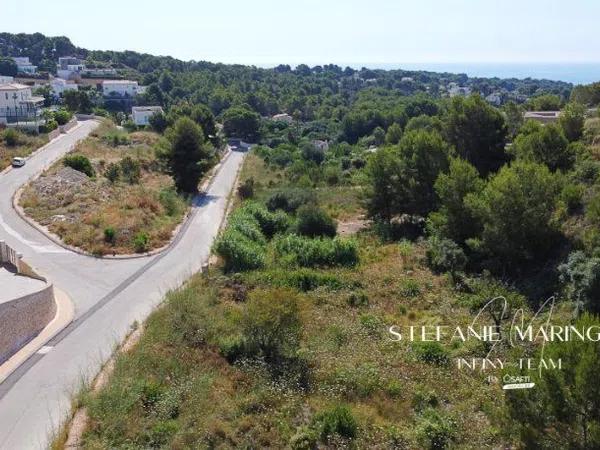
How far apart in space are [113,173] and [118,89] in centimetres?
6294

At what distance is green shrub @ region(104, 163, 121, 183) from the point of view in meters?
38.4

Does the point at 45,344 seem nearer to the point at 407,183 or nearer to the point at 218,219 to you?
the point at 218,219

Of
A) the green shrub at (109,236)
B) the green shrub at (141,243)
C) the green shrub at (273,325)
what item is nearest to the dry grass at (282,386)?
the green shrub at (273,325)

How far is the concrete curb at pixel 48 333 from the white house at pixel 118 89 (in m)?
81.2

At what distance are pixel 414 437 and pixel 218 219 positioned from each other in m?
21.9

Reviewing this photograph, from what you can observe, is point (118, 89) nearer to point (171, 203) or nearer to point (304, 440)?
point (171, 203)

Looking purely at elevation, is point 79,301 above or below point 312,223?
below

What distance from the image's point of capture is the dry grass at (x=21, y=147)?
138 feet

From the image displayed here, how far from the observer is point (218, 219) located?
105ft

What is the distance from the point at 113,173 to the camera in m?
38.6

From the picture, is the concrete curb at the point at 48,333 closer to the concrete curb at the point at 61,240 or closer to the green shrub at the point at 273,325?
the concrete curb at the point at 61,240

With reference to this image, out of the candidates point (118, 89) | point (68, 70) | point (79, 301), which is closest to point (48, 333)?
point (79, 301)

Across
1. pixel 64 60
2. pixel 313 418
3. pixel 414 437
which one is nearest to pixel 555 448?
pixel 414 437

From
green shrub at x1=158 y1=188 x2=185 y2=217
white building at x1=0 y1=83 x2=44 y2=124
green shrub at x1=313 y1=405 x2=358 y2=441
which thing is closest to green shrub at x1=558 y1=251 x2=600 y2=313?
green shrub at x1=313 y1=405 x2=358 y2=441
